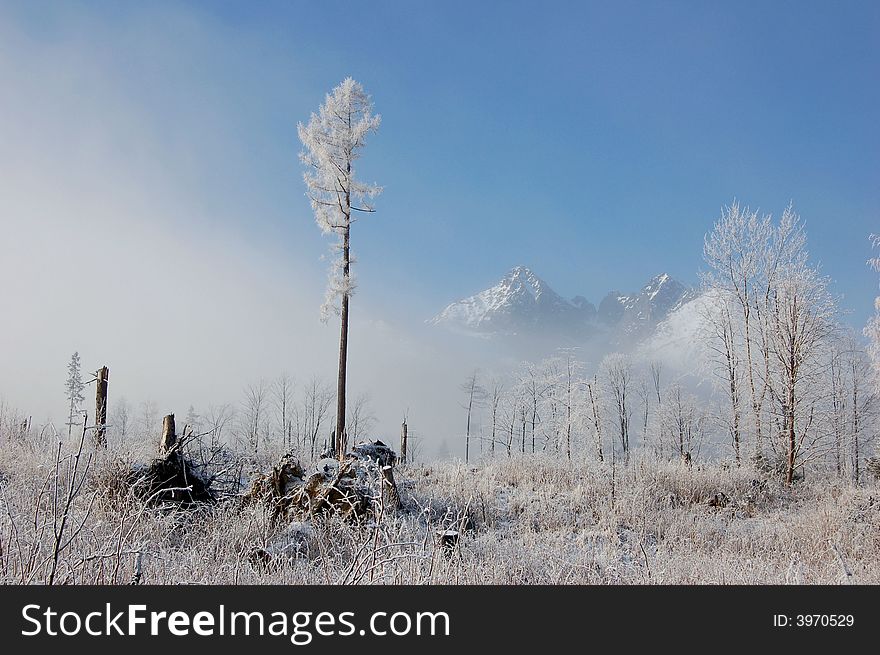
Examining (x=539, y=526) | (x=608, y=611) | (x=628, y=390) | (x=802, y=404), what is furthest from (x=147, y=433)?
(x=628, y=390)

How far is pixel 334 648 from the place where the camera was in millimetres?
2611

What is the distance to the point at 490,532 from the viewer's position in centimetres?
819

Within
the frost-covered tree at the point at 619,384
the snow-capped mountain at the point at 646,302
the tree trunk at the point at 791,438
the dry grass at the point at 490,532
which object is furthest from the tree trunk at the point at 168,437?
the snow-capped mountain at the point at 646,302

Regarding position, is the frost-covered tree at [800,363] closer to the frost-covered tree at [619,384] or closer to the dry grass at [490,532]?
the dry grass at [490,532]

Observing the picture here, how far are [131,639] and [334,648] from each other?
92 cm

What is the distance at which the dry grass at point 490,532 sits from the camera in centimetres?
383

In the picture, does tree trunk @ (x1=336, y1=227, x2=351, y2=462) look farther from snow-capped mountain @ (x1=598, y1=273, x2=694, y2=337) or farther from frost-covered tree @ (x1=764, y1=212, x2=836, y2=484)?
snow-capped mountain @ (x1=598, y1=273, x2=694, y2=337)

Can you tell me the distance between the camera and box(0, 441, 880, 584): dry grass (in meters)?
3.83

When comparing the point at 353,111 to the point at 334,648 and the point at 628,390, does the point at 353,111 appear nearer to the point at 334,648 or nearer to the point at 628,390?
the point at 334,648

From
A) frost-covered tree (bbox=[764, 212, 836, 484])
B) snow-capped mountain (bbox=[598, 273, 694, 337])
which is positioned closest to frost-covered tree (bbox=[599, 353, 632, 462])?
frost-covered tree (bbox=[764, 212, 836, 484])

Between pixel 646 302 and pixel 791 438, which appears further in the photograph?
pixel 646 302

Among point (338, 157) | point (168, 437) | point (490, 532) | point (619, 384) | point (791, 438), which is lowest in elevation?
point (490, 532)

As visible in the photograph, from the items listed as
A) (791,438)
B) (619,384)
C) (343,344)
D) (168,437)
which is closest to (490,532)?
(168,437)

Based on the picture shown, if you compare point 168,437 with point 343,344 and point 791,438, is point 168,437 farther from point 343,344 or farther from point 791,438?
point 791,438
